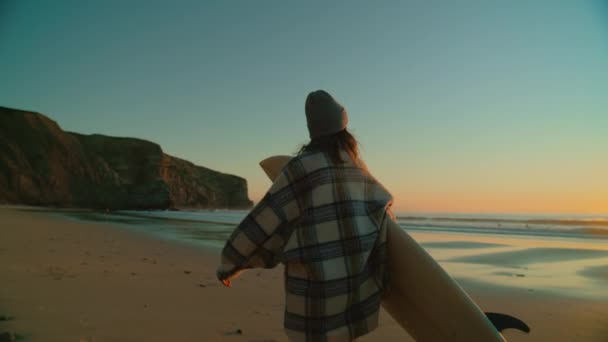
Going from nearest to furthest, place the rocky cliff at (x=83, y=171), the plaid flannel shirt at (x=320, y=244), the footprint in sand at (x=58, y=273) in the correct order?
the plaid flannel shirt at (x=320, y=244)
the footprint in sand at (x=58, y=273)
the rocky cliff at (x=83, y=171)

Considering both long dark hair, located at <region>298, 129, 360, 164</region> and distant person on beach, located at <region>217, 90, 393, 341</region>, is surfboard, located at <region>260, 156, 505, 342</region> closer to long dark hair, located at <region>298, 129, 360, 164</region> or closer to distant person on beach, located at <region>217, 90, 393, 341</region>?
distant person on beach, located at <region>217, 90, 393, 341</region>

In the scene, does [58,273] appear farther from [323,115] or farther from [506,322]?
[506,322]

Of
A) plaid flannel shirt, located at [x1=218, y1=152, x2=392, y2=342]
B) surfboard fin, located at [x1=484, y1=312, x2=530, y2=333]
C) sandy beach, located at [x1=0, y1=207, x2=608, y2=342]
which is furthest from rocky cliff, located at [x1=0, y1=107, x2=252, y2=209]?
surfboard fin, located at [x1=484, y1=312, x2=530, y2=333]

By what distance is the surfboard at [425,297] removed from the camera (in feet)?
6.11

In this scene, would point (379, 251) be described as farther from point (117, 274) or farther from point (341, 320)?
point (117, 274)

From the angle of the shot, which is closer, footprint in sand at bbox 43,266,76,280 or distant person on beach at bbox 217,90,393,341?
distant person on beach at bbox 217,90,393,341

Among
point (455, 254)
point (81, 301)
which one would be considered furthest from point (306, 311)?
point (455, 254)

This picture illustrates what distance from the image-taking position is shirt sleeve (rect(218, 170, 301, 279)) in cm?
151

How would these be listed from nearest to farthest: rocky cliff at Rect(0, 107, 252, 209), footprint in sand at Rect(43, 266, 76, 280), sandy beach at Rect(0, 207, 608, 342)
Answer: sandy beach at Rect(0, 207, 608, 342), footprint in sand at Rect(43, 266, 76, 280), rocky cliff at Rect(0, 107, 252, 209)

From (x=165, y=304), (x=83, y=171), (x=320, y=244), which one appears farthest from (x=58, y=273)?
(x=83, y=171)

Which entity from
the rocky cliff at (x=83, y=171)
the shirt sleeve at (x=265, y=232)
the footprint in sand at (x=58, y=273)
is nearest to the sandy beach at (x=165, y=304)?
the footprint in sand at (x=58, y=273)

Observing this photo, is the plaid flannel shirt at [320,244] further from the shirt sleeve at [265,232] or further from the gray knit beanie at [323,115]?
the gray knit beanie at [323,115]

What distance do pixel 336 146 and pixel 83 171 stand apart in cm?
5208

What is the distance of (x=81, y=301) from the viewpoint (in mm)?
3221
